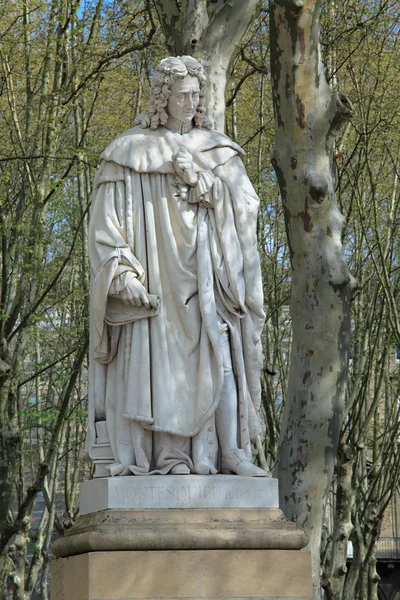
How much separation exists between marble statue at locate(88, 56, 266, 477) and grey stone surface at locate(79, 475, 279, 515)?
0.11 metres

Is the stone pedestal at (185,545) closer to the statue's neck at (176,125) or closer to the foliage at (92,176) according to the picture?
the statue's neck at (176,125)

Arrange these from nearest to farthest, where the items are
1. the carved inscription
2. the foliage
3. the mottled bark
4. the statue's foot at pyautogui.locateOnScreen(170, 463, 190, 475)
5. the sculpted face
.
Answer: the carved inscription → the statue's foot at pyautogui.locateOnScreen(170, 463, 190, 475) → the sculpted face → the foliage → the mottled bark

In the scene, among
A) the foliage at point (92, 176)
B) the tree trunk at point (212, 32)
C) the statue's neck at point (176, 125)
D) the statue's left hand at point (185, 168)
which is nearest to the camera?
the statue's left hand at point (185, 168)

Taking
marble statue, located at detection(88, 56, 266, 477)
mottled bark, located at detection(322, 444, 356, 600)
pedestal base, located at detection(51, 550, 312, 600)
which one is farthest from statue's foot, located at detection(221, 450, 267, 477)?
mottled bark, located at detection(322, 444, 356, 600)

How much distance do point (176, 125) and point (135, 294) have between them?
4.12ft

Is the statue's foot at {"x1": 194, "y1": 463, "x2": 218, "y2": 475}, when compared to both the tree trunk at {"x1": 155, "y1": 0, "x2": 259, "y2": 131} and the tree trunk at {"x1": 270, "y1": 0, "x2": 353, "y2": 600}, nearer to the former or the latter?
the tree trunk at {"x1": 270, "y1": 0, "x2": 353, "y2": 600}

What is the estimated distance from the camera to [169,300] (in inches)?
305

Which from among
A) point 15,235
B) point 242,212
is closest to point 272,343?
point 15,235

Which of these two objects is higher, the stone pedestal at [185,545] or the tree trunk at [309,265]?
the tree trunk at [309,265]

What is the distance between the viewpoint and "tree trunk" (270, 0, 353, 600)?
37.7 ft

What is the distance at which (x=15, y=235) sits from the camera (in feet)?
51.7

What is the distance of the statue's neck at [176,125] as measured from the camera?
814 centimetres

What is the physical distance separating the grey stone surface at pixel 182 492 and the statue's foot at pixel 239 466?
2.8 inches

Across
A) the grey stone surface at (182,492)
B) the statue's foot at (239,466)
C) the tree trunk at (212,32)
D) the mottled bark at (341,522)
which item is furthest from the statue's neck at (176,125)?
the mottled bark at (341,522)
